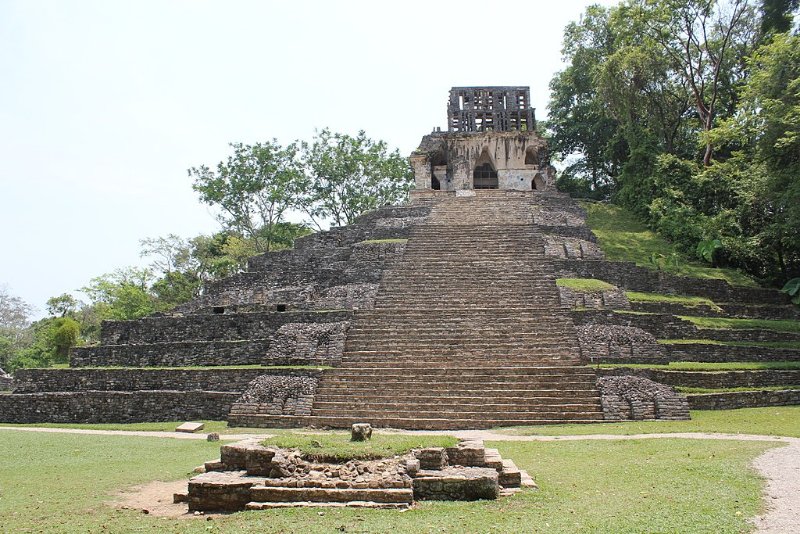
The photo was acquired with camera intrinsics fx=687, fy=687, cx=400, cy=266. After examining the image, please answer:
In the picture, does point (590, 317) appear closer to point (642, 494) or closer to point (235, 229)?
point (642, 494)

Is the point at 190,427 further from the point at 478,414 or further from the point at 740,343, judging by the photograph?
the point at 740,343

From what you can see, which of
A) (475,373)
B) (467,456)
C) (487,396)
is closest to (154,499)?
(467,456)

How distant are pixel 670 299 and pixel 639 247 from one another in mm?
6586

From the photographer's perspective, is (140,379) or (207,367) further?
(207,367)

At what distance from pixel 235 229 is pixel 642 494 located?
35.1m

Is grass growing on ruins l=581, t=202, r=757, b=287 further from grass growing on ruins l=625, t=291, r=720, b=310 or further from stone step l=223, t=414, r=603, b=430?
stone step l=223, t=414, r=603, b=430

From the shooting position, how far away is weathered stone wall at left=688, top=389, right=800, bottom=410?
15523mm

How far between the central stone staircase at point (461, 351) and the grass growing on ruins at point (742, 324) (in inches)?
169

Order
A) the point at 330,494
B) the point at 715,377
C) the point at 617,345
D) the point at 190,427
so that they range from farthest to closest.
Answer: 1. the point at 617,345
2. the point at 715,377
3. the point at 190,427
4. the point at 330,494

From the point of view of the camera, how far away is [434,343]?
59.9ft

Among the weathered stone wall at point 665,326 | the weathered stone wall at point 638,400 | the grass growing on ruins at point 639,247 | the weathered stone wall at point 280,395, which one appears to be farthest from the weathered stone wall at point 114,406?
the grass growing on ruins at point 639,247

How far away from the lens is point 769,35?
93.6 ft

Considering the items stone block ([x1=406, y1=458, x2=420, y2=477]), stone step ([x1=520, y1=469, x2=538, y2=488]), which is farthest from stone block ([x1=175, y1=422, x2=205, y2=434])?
stone step ([x1=520, y1=469, x2=538, y2=488])

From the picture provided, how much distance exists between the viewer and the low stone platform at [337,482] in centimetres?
773
